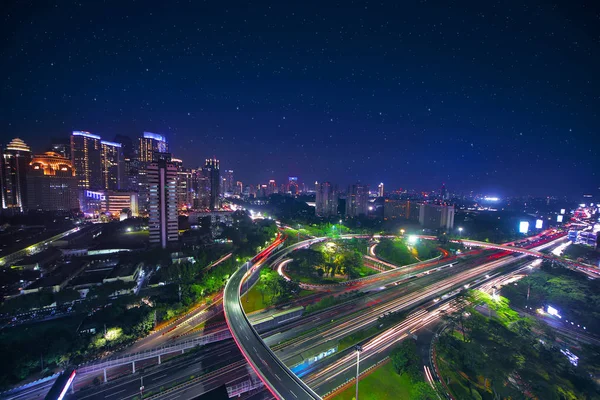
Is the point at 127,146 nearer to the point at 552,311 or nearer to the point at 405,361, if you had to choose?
the point at 405,361

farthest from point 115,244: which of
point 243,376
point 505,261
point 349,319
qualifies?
point 505,261

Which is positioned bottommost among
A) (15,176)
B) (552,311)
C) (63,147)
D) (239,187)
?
(552,311)

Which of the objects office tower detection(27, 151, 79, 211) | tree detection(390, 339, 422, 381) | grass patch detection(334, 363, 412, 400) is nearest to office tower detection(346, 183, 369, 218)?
tree detection(390, 339, 422, 381)

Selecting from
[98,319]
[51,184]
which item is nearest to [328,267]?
[98,319]

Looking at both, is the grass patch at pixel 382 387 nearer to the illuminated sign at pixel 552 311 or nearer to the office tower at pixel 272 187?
the illuminated sign at pixel 552 311

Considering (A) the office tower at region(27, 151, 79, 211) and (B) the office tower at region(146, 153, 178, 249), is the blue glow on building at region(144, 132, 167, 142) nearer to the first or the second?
(A) the office tower at region(27, 151, 79, 211)

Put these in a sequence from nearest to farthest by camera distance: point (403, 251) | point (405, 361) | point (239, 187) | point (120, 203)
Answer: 1. point (405, 361)
2. point (403, 251)
3. point (120, 203)
4. point (239, 187)

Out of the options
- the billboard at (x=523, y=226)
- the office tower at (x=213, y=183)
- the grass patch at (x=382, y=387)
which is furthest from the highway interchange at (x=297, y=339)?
the office tower at (x=213, y=183)
